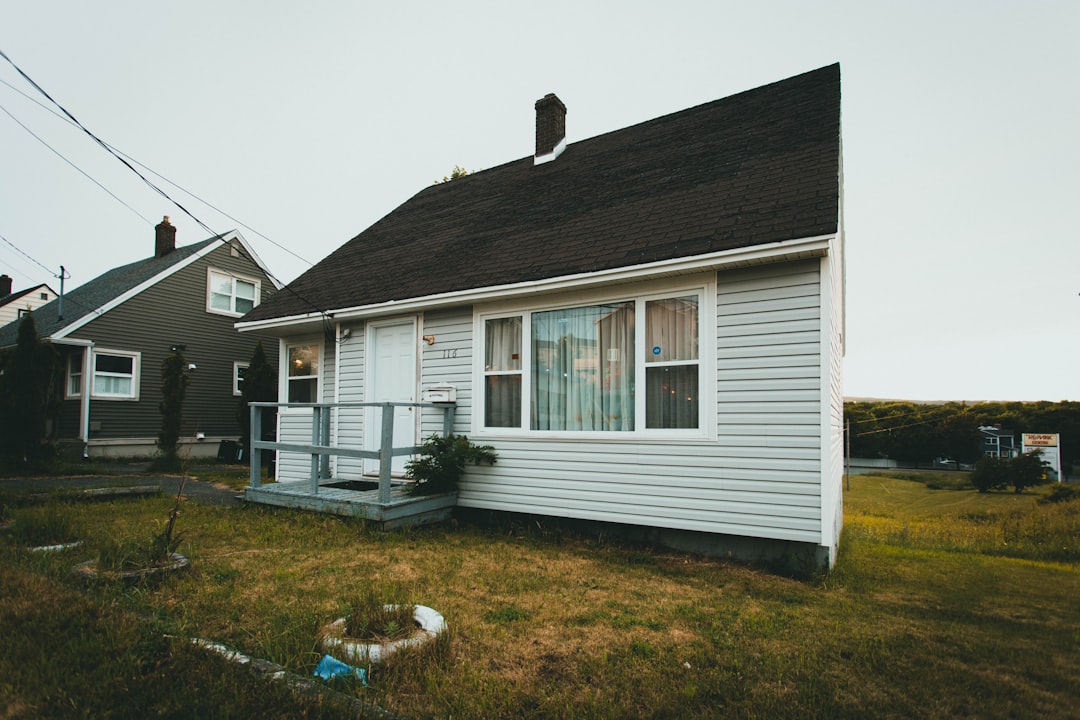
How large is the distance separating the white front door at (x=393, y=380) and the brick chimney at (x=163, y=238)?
58.9 ft

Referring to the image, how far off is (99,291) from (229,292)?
4.36 meters

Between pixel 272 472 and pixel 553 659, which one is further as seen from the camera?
pixel 272 472

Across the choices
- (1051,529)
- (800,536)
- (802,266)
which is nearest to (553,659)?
(800,536)

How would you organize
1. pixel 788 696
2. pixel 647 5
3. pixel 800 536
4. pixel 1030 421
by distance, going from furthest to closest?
1. pixel 1030 421
2. pixel 647 5
3. pixel 800 536
4. pixel 788 696

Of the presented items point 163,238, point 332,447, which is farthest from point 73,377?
point 332,447

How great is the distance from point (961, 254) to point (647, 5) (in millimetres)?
10100

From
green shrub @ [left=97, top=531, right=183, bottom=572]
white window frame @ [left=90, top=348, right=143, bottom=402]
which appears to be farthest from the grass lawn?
white window frame @ [left=90, top=348, right=143, bottom=402]

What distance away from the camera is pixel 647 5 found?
1294 cm

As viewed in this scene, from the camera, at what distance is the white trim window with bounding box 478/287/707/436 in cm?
645

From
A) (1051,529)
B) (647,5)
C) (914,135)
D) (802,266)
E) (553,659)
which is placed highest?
(647,5)

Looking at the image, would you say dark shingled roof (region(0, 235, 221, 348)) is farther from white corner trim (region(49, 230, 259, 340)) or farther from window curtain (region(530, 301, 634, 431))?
window curtain (region(530, 301, 634, 431))

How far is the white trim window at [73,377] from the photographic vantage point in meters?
17.1

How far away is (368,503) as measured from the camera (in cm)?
702

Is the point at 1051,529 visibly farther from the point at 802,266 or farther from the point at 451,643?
the point at 451,643
